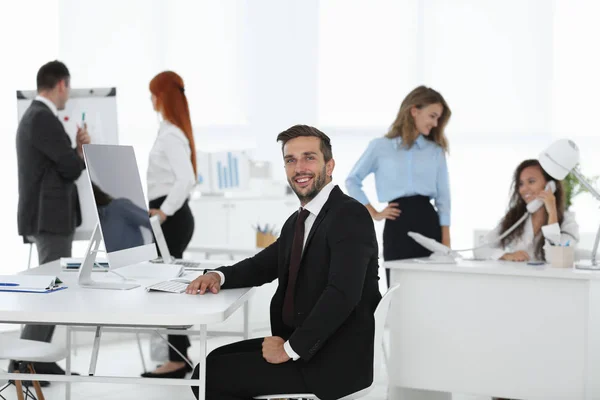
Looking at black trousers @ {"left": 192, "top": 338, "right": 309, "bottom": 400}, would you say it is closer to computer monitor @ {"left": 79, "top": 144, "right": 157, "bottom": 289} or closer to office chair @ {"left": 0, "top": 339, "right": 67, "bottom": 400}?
computer monitor @ {"left": 79, "top": 144, "right": 157, "bottom": 289}

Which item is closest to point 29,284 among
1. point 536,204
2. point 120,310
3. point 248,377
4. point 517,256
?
point 120,310

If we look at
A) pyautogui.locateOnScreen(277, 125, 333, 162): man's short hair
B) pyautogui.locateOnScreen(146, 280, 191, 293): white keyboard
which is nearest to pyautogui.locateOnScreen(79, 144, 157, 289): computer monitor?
pyautogui.locateOnScreen(146, 280, 191, 293): white keyboard

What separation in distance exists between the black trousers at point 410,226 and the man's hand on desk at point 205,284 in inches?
63.4

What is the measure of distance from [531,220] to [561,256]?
502 mm

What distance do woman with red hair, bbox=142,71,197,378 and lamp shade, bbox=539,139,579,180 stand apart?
191 centimetres

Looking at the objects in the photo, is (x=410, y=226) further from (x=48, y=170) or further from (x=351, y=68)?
(x=351, y=68)

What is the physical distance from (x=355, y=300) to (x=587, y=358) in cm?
140

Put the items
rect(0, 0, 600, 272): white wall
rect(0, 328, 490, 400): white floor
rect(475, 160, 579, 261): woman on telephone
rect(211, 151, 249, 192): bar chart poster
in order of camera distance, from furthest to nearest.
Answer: rect(0, 0, 600, 272): white wall
rect(211, 151, 249, 192): bar chart poster
rect(0, 328, 490, 400): white floor
rect(475, 160, 579, 261): woman on telephone

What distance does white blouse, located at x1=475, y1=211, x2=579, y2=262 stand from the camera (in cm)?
370

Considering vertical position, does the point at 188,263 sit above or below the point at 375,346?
above

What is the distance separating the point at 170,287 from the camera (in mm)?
2723

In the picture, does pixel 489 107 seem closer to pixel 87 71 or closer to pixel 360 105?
pixel 360 105

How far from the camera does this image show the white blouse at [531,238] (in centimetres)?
370

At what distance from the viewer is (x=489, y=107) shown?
6727mm
